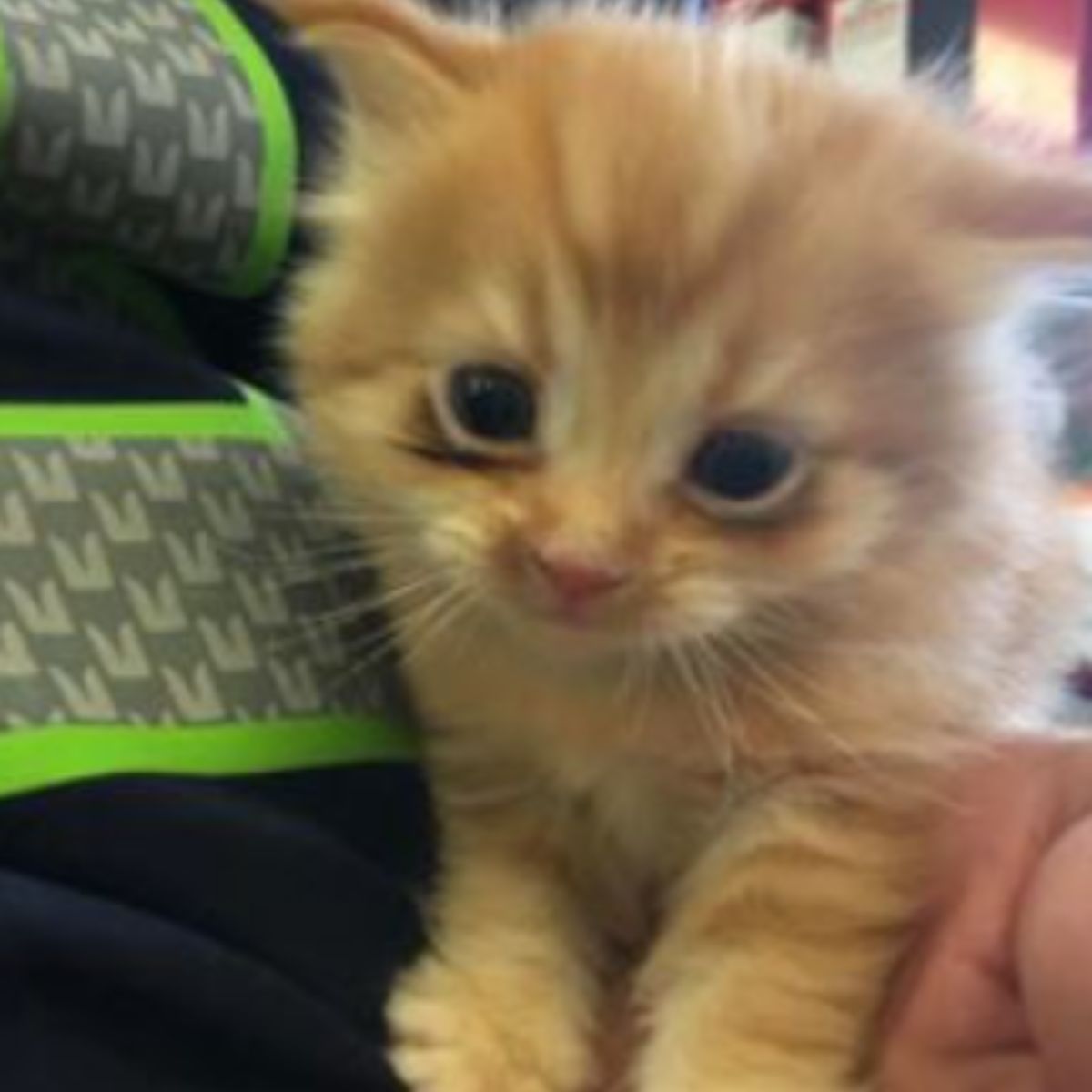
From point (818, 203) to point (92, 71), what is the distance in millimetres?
323

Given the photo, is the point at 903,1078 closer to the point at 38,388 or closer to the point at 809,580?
the point at 809,580

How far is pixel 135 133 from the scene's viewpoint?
889mm

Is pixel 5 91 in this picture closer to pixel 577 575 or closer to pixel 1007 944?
pixel 577 575

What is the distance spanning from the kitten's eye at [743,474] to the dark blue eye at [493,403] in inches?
2.9

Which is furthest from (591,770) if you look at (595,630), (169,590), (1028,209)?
(1028,209)

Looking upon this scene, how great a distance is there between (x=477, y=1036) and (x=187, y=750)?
0.57 feet

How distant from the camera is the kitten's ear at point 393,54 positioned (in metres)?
0.87

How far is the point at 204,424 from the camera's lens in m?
0.89

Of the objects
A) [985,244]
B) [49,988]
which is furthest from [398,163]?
[49,988]

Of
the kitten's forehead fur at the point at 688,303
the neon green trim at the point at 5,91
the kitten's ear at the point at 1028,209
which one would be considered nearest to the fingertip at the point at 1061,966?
the kitten's forehead fur at the point at 688,303

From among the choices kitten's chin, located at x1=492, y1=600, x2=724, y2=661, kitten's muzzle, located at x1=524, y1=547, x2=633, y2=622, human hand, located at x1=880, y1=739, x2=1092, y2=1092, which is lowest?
human hand, located at x1=880, y1=739, x2=1092, y2=1092

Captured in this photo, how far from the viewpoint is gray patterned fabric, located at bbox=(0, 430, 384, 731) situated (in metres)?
0.77

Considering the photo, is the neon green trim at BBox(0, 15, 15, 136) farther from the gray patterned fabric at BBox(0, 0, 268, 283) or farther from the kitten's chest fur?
the kitten's chest fur

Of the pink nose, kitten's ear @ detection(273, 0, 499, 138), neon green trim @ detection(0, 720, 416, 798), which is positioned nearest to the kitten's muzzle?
the pink nose
